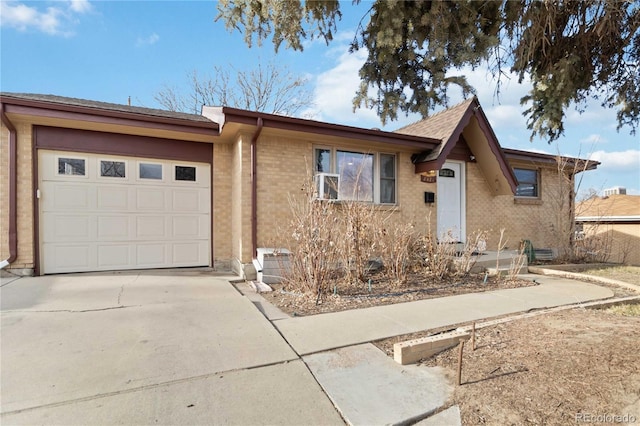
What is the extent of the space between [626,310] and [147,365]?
6.52 m

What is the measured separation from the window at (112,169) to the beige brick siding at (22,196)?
121cm

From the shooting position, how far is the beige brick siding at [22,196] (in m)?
6.23

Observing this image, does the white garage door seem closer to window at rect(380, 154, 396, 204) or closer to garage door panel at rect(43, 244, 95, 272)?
garage door panel at rect(43, 244, 95, 272)

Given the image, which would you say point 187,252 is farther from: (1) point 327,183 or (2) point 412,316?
(2) point 412,316

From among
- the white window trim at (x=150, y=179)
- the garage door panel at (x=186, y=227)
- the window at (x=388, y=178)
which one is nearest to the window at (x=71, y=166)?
the white window trim at (x=150, y=179)

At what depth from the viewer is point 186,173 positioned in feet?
25.4

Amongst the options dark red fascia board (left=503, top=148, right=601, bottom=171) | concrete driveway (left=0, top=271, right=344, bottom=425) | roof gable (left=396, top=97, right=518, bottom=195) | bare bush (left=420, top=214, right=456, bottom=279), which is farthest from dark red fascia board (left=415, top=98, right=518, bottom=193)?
concrete driveway (left=0, top=271, right=344, bottom=425)

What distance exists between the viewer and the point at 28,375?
276 cm

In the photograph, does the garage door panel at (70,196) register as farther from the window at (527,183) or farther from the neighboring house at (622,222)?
the neighboring house at (622,222)

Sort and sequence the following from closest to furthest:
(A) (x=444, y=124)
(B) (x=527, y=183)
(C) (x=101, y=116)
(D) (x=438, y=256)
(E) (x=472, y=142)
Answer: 1. (C) (x=101, y=116)
2. (D) (x=438, y=256)
3. (A) (x=444, y=124)
4. (E) (x=472, y=142)
5. (B) (x=527, y=183)

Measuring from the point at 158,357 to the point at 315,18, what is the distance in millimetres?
3785

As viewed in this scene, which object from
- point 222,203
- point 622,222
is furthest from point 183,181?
point 622,222

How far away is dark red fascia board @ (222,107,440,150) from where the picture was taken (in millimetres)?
6520

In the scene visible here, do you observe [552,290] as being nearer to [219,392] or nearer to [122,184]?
[219,392]
